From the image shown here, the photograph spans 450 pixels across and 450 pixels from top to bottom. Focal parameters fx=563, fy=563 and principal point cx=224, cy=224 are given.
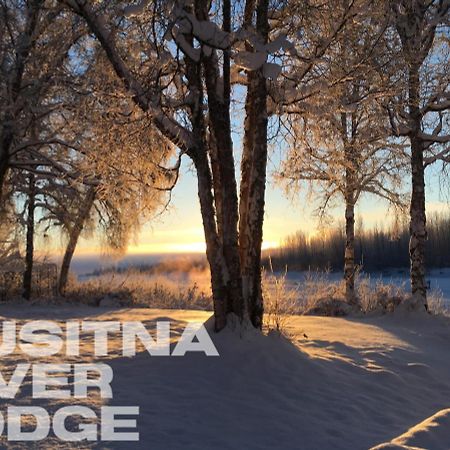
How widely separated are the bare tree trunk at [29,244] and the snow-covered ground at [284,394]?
33.5 feet

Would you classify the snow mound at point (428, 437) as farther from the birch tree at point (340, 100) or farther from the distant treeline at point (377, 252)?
the distant treeline at point (377, 252)

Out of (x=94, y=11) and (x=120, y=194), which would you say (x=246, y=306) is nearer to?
(x=120, y=194)

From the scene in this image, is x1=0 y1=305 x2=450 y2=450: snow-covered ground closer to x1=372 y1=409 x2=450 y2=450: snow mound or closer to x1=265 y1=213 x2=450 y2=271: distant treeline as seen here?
x1=372 y1=409 x2=450 y2=450: snow mound

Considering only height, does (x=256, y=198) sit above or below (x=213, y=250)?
above

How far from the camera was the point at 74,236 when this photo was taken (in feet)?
71.8

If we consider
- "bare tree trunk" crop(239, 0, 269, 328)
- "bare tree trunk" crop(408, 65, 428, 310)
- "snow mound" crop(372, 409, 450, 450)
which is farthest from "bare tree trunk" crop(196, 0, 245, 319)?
"bare tree trunk" crop(408, 65, 428, 310)

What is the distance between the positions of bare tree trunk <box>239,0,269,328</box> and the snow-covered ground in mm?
725

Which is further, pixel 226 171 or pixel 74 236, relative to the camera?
pixel 74 236

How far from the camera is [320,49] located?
8.00 meters

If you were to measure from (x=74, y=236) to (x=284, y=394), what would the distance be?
56.2ft

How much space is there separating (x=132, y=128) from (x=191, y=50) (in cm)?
155

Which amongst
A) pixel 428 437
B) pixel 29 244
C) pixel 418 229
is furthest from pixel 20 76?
pixel 428 437

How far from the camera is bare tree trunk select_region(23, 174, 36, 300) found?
60.2 ft

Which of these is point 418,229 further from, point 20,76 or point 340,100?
point 20,76
